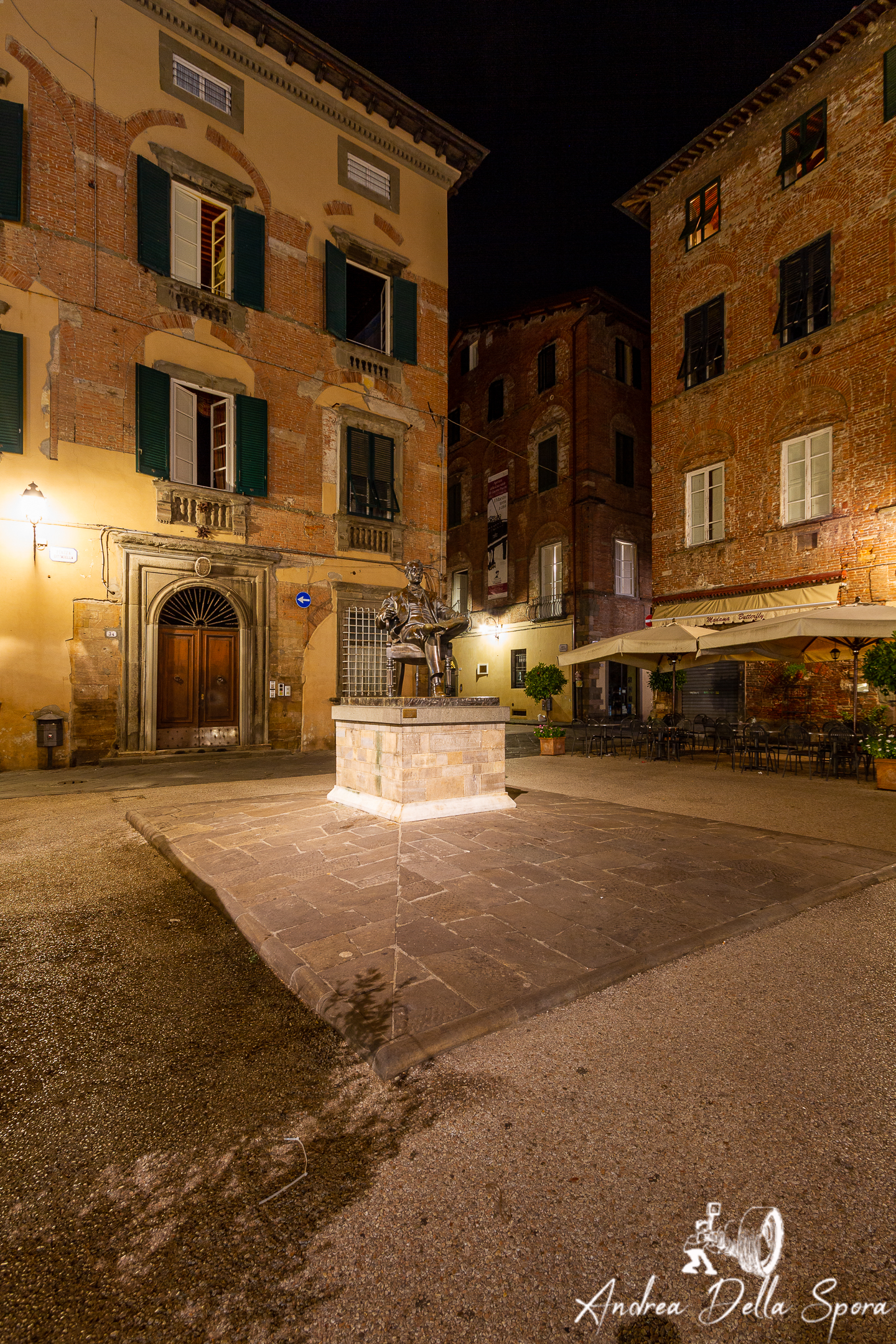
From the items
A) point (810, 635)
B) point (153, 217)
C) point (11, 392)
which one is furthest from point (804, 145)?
point (11, 392)

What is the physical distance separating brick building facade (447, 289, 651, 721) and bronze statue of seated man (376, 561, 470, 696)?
13967 millimetres

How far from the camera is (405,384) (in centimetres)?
1493

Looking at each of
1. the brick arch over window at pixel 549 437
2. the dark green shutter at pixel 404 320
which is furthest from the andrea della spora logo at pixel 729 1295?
the brick arch over window at pixel 549 437

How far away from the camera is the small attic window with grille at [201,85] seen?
11.8 m

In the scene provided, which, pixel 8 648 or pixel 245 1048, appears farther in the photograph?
pixel 8 648

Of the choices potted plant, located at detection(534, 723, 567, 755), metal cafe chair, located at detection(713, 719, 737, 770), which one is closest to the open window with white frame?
metal cafe chair, located at detection(713, 719, 737, 770)

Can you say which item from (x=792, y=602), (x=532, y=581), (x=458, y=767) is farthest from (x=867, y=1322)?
(x=532, y=581)

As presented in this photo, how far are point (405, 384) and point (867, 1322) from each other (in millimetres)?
16152

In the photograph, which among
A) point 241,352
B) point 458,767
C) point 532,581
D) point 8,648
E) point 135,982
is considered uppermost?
point 241,352

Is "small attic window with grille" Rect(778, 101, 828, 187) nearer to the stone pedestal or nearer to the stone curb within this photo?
the stone pedestal

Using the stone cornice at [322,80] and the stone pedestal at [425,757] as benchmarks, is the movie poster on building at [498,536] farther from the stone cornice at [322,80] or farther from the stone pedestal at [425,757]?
the stone pedestal at [425,757]

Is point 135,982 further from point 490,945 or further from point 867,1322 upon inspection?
point 867,1322

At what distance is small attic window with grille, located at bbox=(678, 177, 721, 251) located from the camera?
48.5 feet

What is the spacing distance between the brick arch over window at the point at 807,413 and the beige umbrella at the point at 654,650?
5.20m
